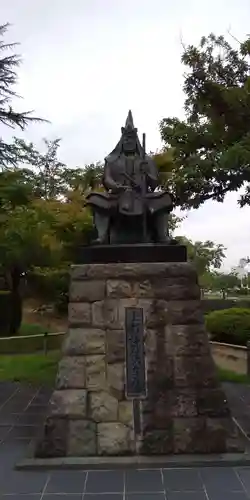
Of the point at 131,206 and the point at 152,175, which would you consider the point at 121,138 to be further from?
the point at 131,206

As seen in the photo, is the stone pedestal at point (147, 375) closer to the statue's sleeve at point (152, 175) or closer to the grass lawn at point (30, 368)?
the statue's sleeve at point (152, 175)

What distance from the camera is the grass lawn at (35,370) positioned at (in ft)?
27.0

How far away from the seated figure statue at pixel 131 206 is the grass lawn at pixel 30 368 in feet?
13.8

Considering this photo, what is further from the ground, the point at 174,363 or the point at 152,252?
the point at 152,252

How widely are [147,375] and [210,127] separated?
5213 millimetres

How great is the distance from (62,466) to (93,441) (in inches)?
12.5

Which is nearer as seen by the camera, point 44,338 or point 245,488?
point 245,488

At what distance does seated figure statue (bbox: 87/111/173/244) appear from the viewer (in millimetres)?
4539

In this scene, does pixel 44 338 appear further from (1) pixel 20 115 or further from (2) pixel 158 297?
(2) pixel 158 297

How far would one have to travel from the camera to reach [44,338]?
1120 centimetres

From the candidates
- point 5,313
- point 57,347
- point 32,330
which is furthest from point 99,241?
point 32,330

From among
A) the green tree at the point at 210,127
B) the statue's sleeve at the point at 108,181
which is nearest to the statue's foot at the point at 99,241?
the statue's sleeve at the point at 108,181

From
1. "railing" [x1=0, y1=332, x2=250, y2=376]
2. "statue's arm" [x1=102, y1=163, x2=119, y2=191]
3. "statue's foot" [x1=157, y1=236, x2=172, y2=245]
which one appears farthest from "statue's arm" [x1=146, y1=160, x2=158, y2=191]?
"railing" [x1=0, y1=332, x2=250, y2=376]

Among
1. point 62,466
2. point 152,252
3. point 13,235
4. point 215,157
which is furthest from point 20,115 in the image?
point 62,466
